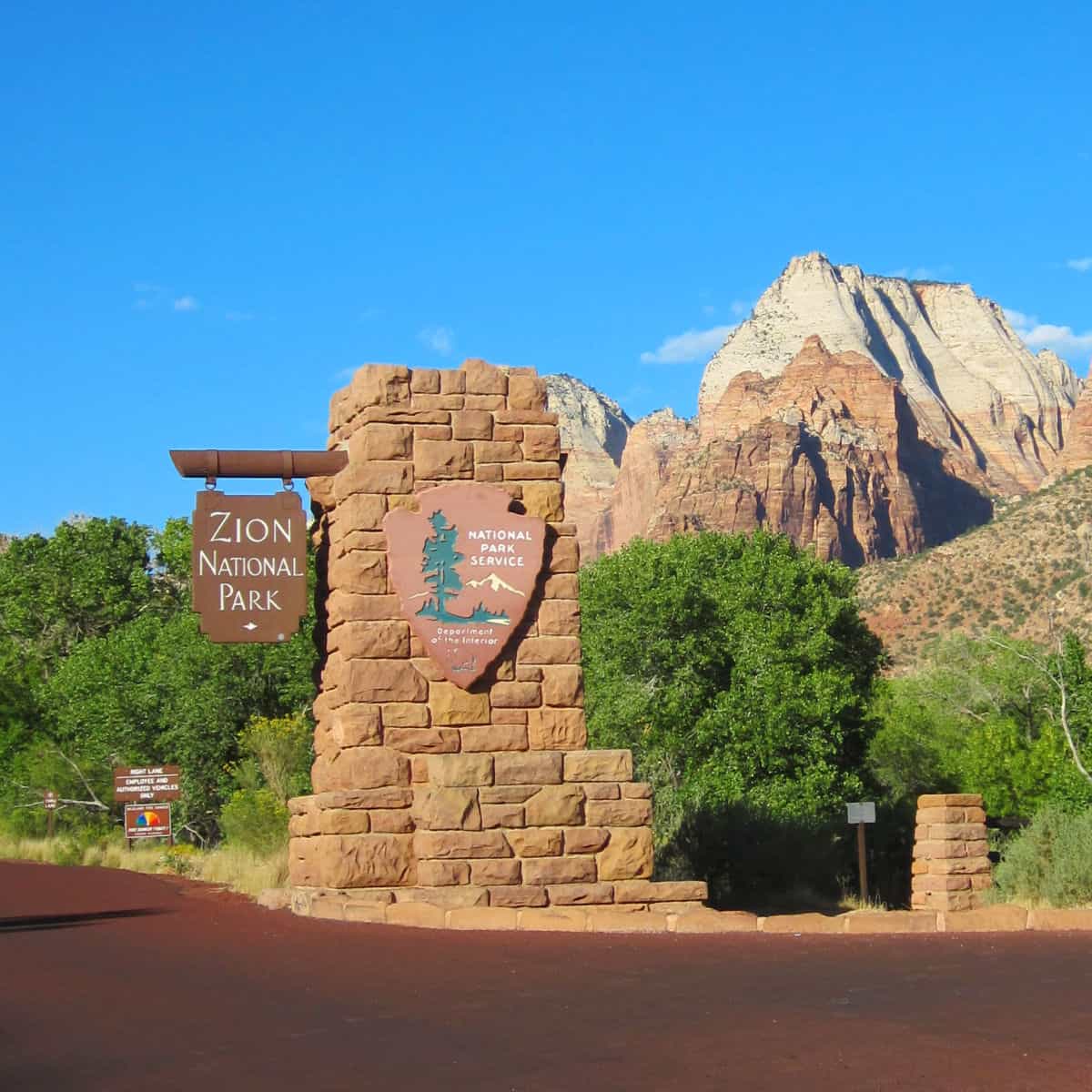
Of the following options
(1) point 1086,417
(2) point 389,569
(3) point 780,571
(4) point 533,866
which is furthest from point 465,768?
(1) point 1086,417

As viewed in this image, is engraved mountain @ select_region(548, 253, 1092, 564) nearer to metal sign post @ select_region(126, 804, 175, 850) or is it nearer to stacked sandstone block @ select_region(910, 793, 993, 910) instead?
metal sign post @ select_region(126, 804, 175, 850)

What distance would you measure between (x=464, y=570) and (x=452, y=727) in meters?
1.38

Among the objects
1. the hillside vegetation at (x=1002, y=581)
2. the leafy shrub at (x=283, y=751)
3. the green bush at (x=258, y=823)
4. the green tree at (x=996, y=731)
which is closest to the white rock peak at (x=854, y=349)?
the hillside vegetation at (x=1002, y=581)

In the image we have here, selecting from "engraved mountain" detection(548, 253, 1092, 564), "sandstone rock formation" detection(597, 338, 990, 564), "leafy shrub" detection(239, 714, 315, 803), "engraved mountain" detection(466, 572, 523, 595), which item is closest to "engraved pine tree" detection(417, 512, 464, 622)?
"engraved mountain" detection(466, 572, 523, 595)

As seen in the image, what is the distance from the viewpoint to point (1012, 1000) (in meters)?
7.66

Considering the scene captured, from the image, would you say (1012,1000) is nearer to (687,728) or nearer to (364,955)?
(364,955)

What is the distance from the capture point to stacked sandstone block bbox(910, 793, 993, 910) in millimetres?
21312

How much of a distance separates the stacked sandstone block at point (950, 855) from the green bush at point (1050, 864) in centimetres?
61

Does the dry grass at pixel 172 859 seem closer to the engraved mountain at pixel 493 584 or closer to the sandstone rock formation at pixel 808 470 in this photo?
the engraved mountain at pixel 493 584

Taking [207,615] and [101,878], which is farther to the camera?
[101,878]

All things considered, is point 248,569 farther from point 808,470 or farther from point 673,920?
point 808,470

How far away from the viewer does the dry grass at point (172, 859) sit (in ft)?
54.1

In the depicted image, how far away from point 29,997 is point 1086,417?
153m

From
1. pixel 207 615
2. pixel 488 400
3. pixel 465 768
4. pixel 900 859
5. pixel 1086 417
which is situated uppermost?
pixel 1086 417
